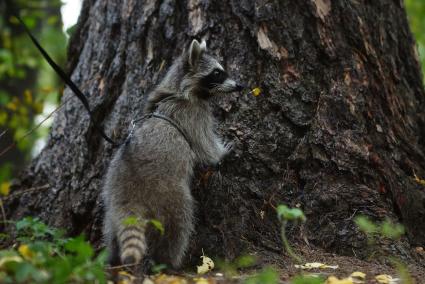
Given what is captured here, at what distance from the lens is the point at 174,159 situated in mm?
4703

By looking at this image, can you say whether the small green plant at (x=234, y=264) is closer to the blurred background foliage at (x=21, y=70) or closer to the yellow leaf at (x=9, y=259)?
the yellow leaf at (x=9, y=259)

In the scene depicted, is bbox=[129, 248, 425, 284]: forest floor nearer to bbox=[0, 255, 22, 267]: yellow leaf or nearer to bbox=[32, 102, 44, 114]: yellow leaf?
bbox=[0, 255, 22, 267]: yellow leaf

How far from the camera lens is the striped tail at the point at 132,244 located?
390 centimetres

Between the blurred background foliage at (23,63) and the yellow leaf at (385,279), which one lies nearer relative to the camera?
the yellow leaf at (385,279)

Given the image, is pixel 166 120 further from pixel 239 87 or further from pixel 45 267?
pixel 45 267

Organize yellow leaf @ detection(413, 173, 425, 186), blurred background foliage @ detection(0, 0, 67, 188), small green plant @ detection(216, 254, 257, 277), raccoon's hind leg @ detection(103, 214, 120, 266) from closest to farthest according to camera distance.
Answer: small green plant @ detection(216, 254, 257, 277) < raccoon's hind leg @ detection(103, 214, 120, 266) < yellow leaf @ detection(413, 173, 425, 186) < blurred background foliage @ detection(0, 0, 67, 188)

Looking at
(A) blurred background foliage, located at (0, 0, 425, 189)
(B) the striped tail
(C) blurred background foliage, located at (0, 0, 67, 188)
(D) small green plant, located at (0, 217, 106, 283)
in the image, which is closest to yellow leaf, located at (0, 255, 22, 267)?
(D) small green plant, located at (0, 217, 106, 283)

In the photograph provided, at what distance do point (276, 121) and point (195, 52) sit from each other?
928 mm

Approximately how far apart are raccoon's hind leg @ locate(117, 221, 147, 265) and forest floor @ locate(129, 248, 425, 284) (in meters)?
0.20

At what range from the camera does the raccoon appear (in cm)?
441

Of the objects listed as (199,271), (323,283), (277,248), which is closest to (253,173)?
(277,248)

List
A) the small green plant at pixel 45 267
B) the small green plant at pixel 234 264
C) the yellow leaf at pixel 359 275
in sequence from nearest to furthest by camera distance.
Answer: the small green plant at pixel 45 267 → the yellow leaf at pixel 359 275 → the small green plant at pixel 234 264

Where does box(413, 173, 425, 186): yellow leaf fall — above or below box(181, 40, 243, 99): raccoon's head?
below

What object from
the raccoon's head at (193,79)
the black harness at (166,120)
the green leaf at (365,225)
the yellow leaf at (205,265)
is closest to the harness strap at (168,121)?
the black harness at (166,120)
